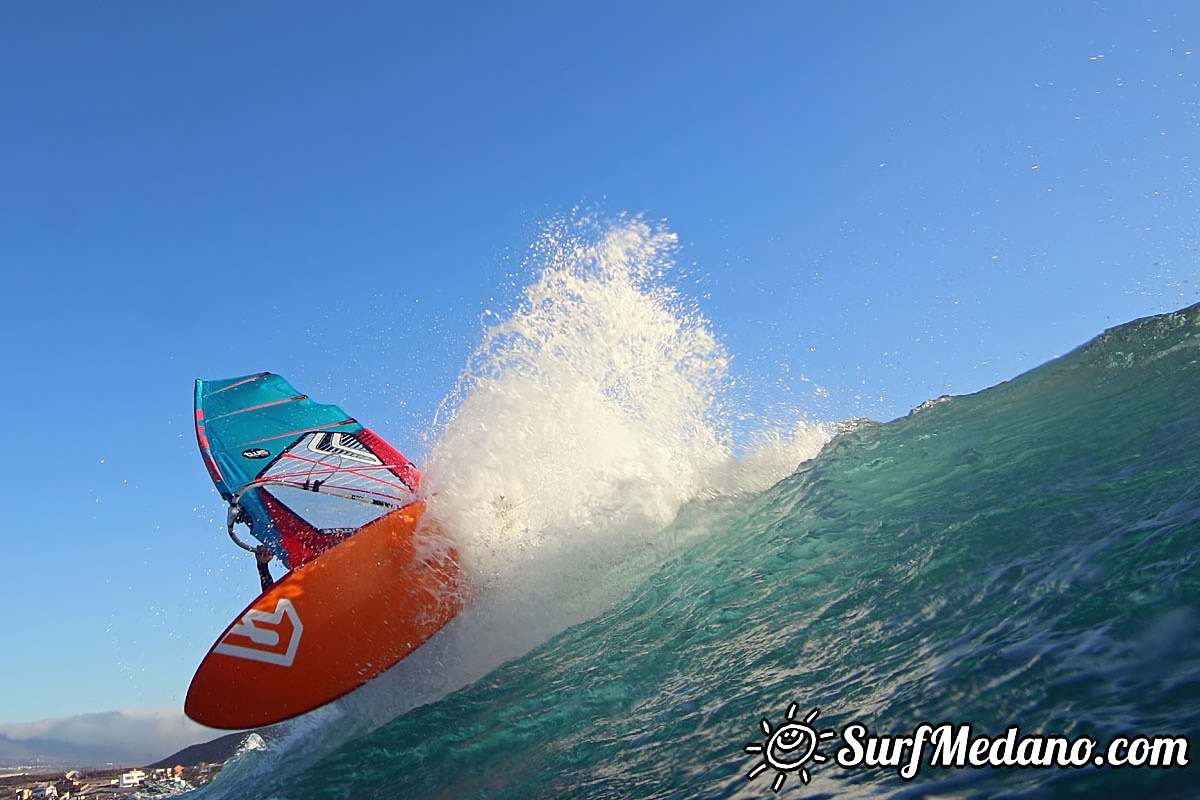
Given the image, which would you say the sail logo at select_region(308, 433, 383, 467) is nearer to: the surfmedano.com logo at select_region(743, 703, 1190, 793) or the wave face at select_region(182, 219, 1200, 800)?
the wave face at select_region(182, 219, 1200, 800)

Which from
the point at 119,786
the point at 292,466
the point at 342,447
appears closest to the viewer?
the point at 292,466

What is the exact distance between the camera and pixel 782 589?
5.26 m

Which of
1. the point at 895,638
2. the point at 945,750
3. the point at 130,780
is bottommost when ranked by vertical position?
the point at 945,750

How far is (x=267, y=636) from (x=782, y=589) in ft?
13.3

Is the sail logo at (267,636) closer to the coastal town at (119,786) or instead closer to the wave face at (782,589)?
the wave face at (782,589)

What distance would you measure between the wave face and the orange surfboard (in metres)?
0.29

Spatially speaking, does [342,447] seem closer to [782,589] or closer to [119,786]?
[782,589]

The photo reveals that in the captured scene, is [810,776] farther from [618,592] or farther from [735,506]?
[735,506]

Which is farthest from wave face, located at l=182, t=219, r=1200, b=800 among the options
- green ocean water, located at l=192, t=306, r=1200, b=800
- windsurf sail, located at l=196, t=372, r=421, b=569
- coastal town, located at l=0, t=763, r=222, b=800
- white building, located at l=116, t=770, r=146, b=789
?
white building, located at l=116, t=770, r=146, b=789

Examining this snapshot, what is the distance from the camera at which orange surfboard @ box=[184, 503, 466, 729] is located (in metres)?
6.04

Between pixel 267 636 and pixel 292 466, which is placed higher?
pixel 292 466

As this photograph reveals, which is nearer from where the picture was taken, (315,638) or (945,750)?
(945,750)

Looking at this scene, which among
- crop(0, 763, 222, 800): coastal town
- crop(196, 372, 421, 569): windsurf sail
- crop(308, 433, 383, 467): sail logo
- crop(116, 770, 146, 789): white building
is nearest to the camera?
crop(196, 372, 421, 569): windsurf sail

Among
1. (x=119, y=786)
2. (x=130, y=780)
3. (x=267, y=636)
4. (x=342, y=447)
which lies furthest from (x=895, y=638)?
(x=130, y=780)
